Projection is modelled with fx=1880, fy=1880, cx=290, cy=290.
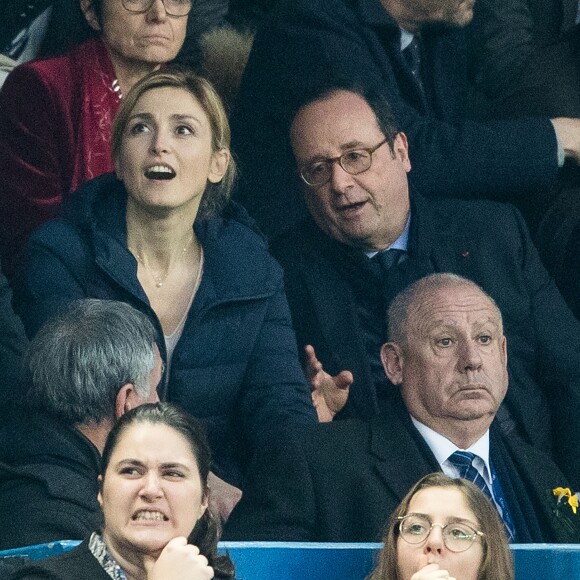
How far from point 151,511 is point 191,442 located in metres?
0.21

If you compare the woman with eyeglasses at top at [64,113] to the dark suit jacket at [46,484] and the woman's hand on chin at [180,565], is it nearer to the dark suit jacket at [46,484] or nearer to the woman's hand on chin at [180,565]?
the dark suit jacket at [46,484]

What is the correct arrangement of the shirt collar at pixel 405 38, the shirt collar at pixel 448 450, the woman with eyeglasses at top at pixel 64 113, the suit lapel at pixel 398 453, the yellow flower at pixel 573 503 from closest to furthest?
the suit lapel at pixel 398 453, the shirt collar at pixel 448 450, the yellow flower at pixel 573 503, the woman with eyeglasses at top at pixel 64 113, the shirt collar at pixel 405 38

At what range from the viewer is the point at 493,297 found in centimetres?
561

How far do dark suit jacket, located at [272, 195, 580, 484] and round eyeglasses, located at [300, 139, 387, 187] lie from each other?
0.15 meters

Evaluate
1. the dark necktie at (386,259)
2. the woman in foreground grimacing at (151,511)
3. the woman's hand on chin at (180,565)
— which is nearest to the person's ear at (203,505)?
the woman in foreground grimacing at (151,511)

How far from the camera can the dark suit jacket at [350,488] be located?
15.6ft

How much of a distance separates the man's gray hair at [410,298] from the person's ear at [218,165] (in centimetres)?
61

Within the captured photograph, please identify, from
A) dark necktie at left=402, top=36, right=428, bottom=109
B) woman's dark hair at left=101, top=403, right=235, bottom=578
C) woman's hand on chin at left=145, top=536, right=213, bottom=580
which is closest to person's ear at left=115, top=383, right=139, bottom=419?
woman's dark hair at left=101, top=403, right=235, bottom=578

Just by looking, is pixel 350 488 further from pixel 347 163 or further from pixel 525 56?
pixel 525 56

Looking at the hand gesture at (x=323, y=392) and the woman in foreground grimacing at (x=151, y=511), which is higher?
the hand gesture at (x=323, y=392)

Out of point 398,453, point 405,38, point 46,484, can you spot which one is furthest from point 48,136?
point 46,484

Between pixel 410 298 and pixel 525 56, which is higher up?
pixel 525 56

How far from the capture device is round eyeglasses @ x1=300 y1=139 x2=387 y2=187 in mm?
5602

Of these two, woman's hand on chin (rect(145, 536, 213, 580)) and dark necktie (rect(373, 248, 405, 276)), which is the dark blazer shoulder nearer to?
woman's hand on chin (rect(145, 536, 213, 580))
